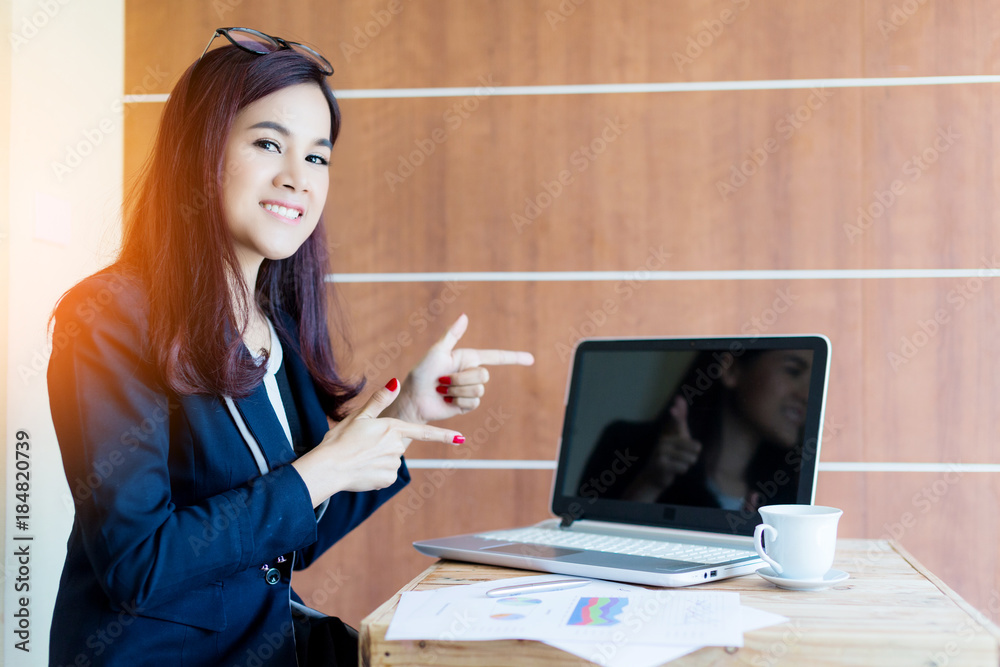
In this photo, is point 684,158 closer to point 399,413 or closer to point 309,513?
point 399,413

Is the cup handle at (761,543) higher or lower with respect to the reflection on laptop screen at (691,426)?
lower

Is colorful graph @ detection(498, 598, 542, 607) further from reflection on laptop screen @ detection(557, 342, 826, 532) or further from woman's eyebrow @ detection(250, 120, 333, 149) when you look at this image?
woman's eyebrow @ detection(250, 120, 333, 149)

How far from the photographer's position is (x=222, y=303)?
1.09 meters

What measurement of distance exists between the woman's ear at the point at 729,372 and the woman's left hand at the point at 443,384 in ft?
1.09

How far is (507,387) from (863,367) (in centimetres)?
80

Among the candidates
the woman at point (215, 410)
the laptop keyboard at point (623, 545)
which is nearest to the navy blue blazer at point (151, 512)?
the woman at point (215, 410)

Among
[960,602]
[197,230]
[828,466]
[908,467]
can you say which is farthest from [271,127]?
[908,467]

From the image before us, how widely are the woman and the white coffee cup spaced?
1.56 ft

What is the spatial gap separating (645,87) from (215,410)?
48.3 inches

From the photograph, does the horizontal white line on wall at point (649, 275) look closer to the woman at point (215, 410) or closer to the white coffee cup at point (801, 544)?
the woman at point (215, 410)

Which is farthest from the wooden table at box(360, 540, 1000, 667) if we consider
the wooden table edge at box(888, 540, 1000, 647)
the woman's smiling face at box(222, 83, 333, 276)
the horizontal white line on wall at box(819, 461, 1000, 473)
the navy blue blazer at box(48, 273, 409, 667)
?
the horizontal white line on wall at box(819, 461, 1000, 473)

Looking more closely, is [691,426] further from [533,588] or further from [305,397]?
[305,397]

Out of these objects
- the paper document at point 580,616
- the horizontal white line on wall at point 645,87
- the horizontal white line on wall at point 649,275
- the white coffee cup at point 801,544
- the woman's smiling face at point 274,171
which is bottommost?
the paper document at point 580,616

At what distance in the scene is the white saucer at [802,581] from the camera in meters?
0.94
